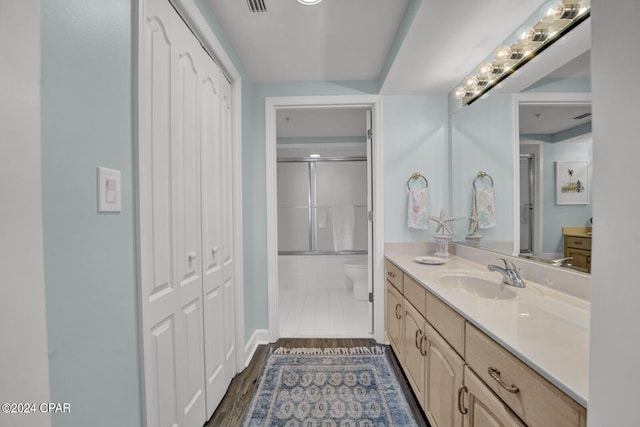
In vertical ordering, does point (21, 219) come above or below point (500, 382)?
above

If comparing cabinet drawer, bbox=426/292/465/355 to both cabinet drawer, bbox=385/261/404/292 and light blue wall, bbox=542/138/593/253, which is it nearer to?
cabinet drawer, bbox=385/261/404/292

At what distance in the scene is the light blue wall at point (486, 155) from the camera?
1.56 metres

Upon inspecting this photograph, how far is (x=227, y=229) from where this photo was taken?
177 cm

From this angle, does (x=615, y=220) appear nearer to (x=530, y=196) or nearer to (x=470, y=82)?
(x=530, y=196)

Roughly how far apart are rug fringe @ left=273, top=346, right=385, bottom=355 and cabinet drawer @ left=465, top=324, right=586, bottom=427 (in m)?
1.35

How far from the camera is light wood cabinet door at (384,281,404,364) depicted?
1.87 meters

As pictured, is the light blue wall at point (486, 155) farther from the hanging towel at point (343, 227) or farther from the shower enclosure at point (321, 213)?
the hanging towel at point (343, 227)

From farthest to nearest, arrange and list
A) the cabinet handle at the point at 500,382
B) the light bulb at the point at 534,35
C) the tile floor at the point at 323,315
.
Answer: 1. the tile floor at the point at 323,315
2. the light bulb at the point at 534,35
3. the cabinet handle at the point at 500,382

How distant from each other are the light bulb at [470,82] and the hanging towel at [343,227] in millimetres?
2770

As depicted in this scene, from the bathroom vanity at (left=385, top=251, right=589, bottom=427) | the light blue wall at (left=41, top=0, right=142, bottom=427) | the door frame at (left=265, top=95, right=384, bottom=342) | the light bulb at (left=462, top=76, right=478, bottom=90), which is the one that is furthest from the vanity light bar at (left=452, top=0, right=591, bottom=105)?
the light blue wall at (left=41, top=0, right=142, bottom=427)

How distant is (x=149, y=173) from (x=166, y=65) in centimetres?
49

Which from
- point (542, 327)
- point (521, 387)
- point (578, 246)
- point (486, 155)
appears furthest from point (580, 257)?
point (486, 155)

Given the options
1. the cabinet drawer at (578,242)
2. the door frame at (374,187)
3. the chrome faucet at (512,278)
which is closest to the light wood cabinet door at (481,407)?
the chrome faucet at (512,278)

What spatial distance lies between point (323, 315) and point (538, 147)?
245 centimetres
